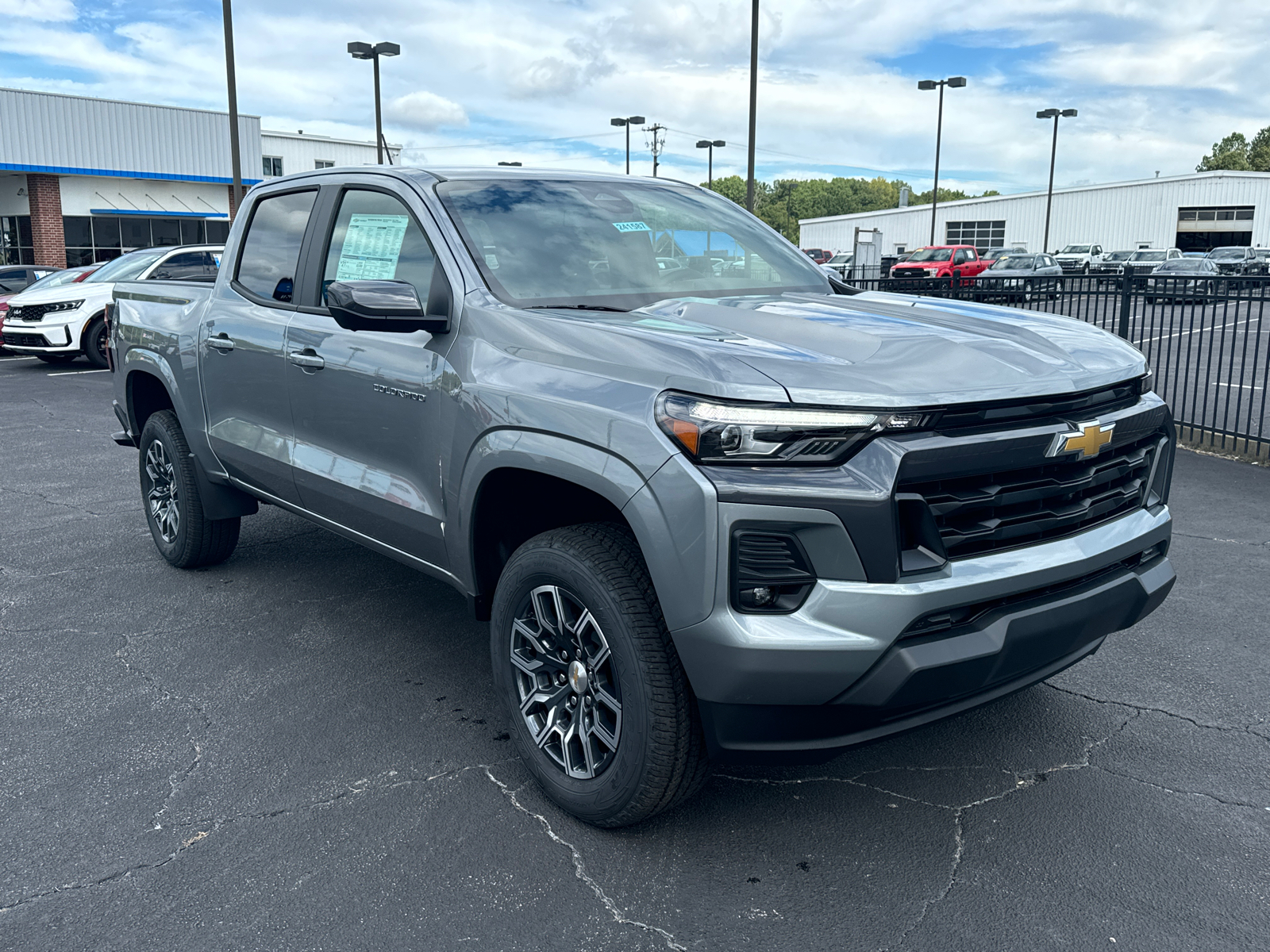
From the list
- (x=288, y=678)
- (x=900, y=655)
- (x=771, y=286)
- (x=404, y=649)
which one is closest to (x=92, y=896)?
(x=288, y=678)

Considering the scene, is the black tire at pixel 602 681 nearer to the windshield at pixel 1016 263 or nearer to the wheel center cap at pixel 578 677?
the wheel center cap at pixel 578 677

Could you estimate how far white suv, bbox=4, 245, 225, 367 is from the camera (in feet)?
50.6

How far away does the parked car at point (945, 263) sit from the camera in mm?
34125

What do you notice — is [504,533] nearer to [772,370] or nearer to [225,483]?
[772,370]

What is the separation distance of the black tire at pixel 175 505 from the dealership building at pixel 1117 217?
66.4 metres

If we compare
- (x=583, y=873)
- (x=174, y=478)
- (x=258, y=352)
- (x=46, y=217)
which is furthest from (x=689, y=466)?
(x=46, y=217)

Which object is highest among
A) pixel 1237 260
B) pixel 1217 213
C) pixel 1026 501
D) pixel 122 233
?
pixel 1217 213

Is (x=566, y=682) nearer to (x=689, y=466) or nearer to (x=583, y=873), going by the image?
(x=583, y=873)

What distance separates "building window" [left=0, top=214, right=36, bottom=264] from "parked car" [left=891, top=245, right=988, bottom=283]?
26.7 metres

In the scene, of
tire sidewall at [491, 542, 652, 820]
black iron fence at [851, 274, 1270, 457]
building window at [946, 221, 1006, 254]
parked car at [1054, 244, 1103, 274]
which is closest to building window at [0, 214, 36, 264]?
black iron fence at [851, 274, 1270, 457]

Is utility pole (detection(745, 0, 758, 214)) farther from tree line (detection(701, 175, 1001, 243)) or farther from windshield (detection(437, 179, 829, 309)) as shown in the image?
tree line (detection(701, 175, 1001, 243))

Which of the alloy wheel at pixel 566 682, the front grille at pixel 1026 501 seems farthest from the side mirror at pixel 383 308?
the front grille at pixel 1026 501

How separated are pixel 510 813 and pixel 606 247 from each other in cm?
194

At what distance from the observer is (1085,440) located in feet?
9.48
